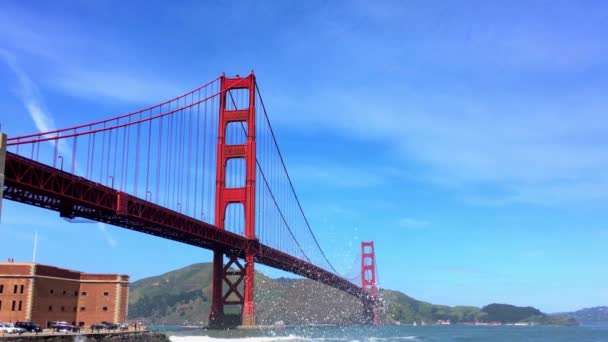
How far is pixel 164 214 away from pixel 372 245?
110 meters

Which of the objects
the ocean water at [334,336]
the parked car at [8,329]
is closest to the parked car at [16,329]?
the parked car at [8,329]

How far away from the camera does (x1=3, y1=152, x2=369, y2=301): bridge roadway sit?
→ 130 feet

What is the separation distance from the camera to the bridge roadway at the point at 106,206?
39.6m

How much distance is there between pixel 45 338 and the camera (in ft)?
112

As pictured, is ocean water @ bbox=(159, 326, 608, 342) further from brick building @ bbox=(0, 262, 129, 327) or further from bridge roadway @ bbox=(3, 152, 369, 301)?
bridge roadway @ bbox=(3, 152, 369, 301)

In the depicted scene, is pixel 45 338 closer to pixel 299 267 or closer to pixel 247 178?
pixel 247 178

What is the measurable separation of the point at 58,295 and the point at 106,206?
10.0 m

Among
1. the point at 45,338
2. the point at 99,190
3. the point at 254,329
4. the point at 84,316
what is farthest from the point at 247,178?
the point at 45,338

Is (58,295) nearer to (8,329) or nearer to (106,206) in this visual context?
(106,206)

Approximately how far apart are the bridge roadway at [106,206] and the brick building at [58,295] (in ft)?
20.4

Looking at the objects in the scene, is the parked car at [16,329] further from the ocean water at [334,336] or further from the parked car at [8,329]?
the ocean water at [334,336]

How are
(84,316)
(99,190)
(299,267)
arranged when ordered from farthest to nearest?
(299,267)
(84,316)
(99,190)

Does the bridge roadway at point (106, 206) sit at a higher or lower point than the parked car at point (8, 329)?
higher

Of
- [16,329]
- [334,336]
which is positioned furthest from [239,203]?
[16,329]
